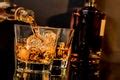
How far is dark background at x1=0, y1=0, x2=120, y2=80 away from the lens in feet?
2.74

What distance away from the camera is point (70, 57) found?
71cm

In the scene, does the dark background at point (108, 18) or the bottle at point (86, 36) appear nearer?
the bottle at point (86, 36)

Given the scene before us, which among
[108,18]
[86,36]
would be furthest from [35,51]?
[108,18]

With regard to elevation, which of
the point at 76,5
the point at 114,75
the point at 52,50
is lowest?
the point at 114,75

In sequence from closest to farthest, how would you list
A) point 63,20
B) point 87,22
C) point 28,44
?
point 28,44 → point 87,22 → point 63,20

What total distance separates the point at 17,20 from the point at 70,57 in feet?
0.55

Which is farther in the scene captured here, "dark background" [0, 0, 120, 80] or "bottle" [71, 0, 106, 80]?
"dark background" [0, 0, 120, 80]

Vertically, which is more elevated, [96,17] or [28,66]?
[96,17]

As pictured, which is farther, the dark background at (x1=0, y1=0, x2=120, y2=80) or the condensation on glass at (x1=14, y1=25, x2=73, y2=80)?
the dark background at (x1=0, y1=0, x2=120, y2=80)

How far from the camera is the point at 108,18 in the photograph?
0.86m

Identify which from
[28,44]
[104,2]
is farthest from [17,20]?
[104,2]

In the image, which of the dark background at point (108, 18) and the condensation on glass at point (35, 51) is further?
the dark background at point (108, 18)

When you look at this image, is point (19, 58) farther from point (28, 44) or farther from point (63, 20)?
point (63, 20)

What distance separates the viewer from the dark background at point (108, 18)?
835 millimetres
